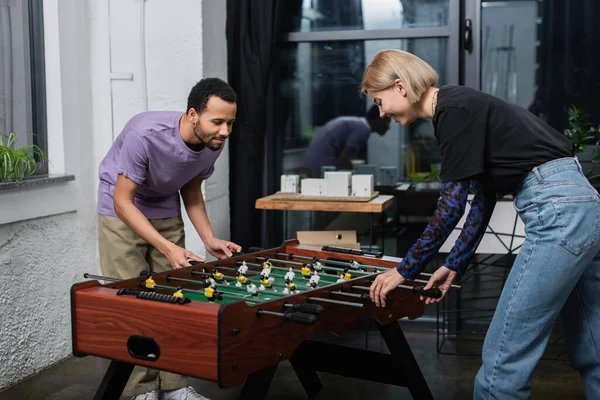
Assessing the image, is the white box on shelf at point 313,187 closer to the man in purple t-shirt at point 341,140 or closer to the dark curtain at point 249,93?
the dark curtain at point 249,93

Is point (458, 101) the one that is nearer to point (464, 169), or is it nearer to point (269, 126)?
point (464, 169)

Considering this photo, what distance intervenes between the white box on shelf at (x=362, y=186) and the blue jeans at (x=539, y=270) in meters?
1.85

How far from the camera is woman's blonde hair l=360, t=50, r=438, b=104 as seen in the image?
2.27 metres

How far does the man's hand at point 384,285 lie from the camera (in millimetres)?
2363

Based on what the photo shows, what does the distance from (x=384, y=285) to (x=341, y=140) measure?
2.37 metres

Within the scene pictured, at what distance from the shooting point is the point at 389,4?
14.8 ft

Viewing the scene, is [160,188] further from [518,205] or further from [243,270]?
[518,205]

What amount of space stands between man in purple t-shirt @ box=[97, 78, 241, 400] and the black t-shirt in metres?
0.94

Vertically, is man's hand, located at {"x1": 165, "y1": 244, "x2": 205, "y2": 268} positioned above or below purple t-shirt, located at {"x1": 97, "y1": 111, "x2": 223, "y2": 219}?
below

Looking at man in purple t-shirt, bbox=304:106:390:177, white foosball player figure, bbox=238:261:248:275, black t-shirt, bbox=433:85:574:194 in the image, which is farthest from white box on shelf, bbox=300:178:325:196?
black t-shirt, bbox=433:85:574:194

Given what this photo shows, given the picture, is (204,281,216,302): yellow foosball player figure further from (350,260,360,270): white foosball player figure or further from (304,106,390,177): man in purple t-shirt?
(304,106,390,177): man in purple t-shirt

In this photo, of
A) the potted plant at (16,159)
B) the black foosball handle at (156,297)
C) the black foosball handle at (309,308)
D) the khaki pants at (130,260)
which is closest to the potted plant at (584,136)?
the khaki pants at (130,260)

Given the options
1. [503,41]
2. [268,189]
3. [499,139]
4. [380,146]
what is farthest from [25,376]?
[503,41]

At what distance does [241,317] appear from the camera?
2049 mm
